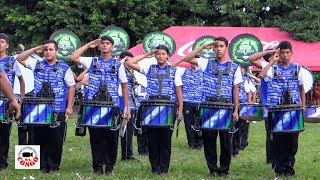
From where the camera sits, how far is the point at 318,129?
61.9ft

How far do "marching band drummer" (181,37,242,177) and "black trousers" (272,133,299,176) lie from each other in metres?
0.69

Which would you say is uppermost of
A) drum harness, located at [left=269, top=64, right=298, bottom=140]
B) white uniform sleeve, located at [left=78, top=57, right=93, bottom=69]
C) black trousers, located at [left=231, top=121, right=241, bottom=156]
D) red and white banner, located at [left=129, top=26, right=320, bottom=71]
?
red and white banner, located at [left=129, top=26, right=320, bottom=71]

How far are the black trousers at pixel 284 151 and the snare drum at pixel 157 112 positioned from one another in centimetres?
156

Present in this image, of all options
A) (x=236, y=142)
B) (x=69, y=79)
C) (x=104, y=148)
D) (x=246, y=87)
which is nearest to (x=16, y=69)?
(x=69, y=79)

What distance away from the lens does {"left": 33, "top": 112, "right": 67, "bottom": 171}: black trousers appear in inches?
350

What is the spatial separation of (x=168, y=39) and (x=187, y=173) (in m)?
4.52

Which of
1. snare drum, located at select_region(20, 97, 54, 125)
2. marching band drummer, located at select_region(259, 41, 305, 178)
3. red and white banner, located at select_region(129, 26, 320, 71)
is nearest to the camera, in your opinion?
snare drum, located at select_region(20, 97, 54, 125)

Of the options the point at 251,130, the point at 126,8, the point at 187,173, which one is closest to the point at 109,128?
the point at 187,173

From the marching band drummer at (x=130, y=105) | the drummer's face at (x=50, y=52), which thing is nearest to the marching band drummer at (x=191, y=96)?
the marching band drummer at (x=130, y=105)

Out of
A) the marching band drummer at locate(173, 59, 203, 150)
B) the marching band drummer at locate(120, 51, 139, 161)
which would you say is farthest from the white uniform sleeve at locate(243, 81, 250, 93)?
the marching band drummer at locate(120, 51, 139, 161)

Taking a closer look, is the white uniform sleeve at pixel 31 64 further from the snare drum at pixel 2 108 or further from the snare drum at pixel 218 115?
the snare drum at pixel 218 115

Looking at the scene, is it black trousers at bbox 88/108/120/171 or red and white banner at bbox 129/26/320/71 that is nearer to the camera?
black trousers at bbox 88/108/120/171

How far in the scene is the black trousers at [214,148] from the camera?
347 inches

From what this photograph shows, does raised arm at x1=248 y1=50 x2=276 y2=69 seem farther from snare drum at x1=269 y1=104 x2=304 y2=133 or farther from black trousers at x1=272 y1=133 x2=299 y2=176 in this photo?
black trousers at x1=272 y1=133 x2=299 y2=176
